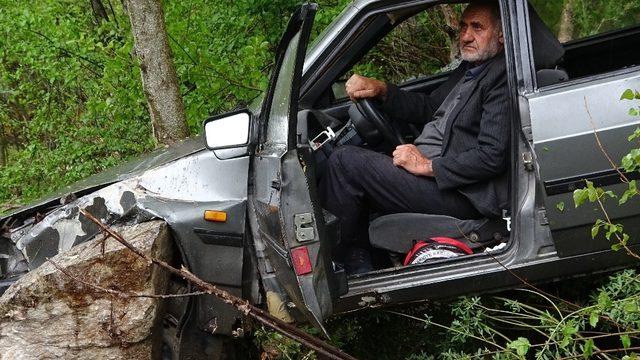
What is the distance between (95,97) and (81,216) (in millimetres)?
3922

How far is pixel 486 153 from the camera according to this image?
3574mm

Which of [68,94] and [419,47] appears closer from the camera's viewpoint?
[419,47]

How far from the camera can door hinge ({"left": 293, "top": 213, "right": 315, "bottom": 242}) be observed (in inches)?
128

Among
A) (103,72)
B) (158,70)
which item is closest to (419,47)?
(158,70)

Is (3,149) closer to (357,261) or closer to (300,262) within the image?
(357,261)

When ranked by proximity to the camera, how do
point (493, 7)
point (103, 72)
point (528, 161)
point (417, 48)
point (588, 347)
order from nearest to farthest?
point (588, 347), point (528, 161), point (493, 7), point (103, 72), point (417, 48)

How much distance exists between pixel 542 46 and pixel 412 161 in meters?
0.76

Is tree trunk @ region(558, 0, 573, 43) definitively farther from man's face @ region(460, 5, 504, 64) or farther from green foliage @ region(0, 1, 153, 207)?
green foliage @ region(0, 1, 153, 207)

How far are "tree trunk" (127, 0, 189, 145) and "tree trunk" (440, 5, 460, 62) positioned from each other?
2.38 meters

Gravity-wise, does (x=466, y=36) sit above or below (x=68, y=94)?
above

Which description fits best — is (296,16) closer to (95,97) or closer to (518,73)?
(518,73)

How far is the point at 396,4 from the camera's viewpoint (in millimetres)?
3615

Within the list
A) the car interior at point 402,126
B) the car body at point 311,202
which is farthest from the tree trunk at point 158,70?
the car body at point 311,202

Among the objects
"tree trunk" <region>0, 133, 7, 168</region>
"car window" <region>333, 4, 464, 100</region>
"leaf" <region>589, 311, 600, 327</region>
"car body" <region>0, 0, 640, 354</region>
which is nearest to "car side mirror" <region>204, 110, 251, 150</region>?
"car body" <region>0, 0, 640, 354</region>
